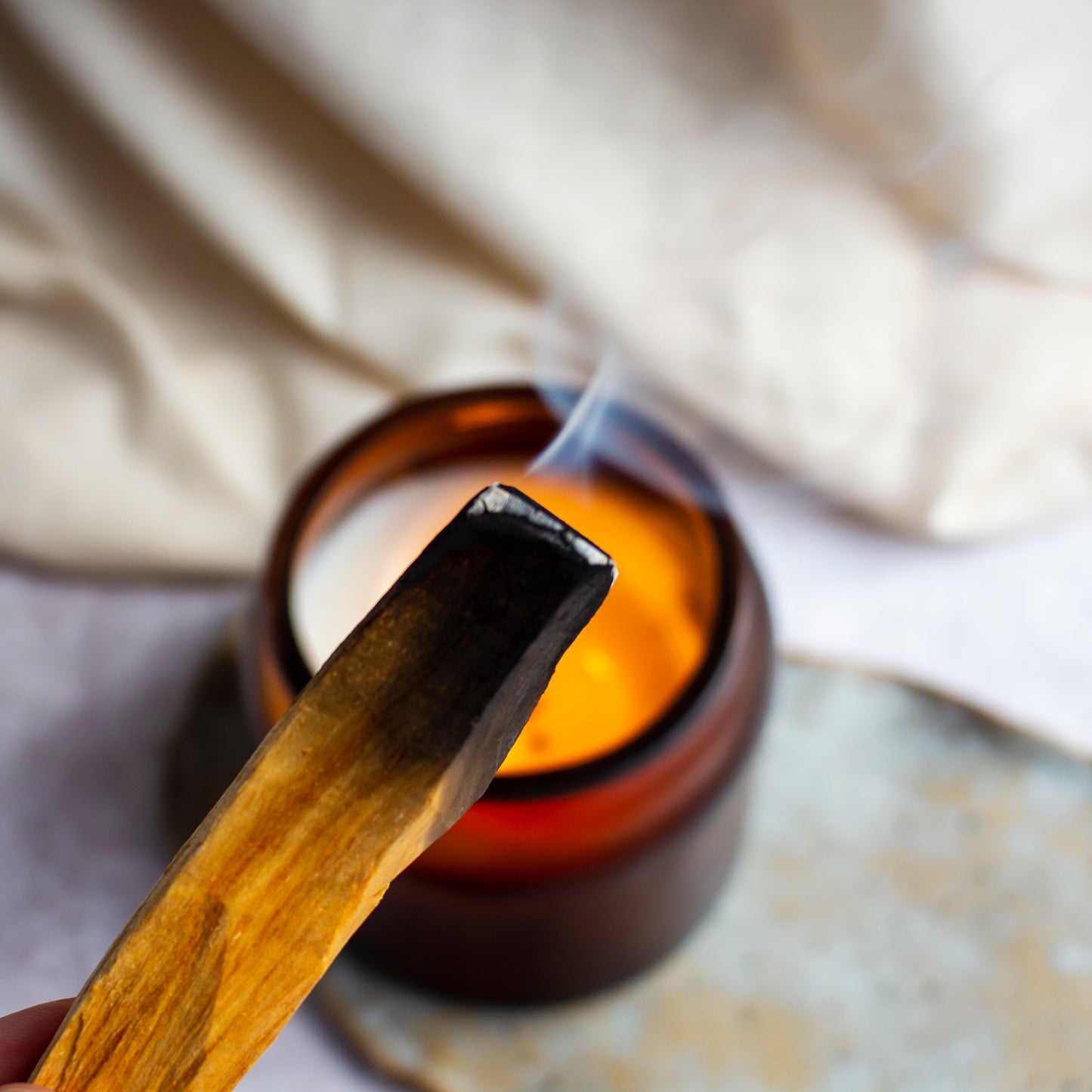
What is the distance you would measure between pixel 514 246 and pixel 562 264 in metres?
0.03

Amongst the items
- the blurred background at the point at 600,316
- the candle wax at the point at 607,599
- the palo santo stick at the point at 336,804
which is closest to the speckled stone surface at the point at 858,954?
the blurred background at the point at 600,316

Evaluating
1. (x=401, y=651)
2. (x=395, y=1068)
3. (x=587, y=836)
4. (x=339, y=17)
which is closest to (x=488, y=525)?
(x=401, y=651)

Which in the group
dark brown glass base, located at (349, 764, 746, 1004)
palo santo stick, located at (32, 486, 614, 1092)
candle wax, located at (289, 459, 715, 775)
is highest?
palo santo stick, located at (32, 486, 614, 1092)

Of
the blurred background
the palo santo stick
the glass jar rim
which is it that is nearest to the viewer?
the palo santo stick

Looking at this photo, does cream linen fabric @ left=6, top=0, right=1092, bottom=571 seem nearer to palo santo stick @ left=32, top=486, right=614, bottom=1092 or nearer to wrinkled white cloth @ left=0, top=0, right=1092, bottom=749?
wrinkled white cloth @ left=0, top=0, right=1092, bottom=749

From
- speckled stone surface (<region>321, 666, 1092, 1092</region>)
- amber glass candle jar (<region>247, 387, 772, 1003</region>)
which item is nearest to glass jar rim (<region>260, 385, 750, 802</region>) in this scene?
amber glass candle jar (<region>247, 387, 772, 1003</region>)

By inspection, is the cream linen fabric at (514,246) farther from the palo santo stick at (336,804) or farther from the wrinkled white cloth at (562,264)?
the palo santo stick at (336,804)

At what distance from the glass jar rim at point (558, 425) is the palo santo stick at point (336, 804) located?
16cm

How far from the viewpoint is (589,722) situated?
500 mm

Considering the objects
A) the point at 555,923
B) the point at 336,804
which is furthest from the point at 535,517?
the point at 555,923

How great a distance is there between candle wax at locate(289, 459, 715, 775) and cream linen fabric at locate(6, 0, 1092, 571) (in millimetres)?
181

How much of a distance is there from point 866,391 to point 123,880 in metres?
0.46

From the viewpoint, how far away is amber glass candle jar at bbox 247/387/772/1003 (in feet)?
1.38

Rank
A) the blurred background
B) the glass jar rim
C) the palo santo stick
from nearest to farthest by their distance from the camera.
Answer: the palo santo stick, the glass jar rim, the blurred background
